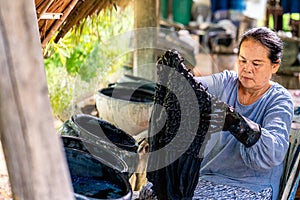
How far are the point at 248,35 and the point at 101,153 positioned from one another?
3.24 feet

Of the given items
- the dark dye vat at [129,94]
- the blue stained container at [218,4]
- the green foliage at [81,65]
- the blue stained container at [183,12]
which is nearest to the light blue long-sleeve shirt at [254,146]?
the dark dye vat at [129,94]

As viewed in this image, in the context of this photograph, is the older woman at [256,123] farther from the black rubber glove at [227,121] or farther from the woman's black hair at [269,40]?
the black rubber glove at [227,121]

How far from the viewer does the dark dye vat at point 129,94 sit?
4152 millimetres

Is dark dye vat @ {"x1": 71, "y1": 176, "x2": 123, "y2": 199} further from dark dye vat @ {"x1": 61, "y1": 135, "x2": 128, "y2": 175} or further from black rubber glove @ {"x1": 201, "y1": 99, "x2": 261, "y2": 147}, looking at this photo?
black rubber glove @ {"x1": 201, "y1": 99, "x2": 261, "y2": 147}

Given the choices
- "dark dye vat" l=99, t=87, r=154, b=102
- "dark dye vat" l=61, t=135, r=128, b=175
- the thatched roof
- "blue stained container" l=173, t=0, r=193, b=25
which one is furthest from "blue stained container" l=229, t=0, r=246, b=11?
"dark dye vat" l=61, t=135, r=128, b=175

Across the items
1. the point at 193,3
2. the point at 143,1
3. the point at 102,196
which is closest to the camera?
the point at 102,196

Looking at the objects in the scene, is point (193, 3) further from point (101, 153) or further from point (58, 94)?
point (101, 153)

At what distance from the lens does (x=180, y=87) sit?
2238 mm

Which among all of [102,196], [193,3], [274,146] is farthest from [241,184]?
[193,3]

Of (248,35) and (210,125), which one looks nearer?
(210,125)

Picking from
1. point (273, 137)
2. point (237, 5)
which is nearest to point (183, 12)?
point (237, 5)

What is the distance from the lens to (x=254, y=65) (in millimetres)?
2582

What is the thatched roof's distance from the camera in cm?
271

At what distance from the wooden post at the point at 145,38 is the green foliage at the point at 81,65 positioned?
245mm
